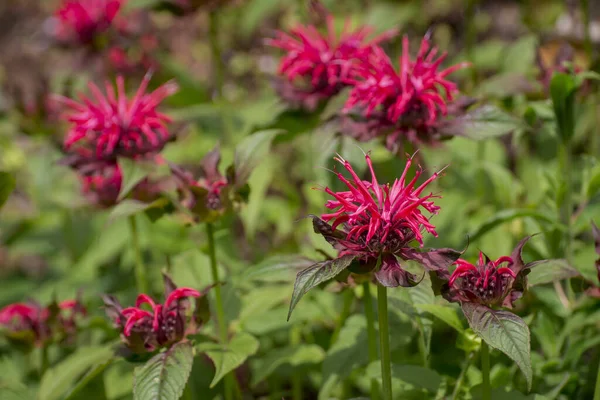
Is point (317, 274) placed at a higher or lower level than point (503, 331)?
higher

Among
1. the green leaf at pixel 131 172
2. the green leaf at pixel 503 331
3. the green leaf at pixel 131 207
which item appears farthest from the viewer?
the green leaf at pixel 131 172

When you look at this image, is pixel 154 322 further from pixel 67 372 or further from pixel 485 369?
pixel 485 369

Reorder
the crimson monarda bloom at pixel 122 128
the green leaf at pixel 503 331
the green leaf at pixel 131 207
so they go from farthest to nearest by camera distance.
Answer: the crimson monarda bloom at pixel 122 128
the green leaf at pixel 131 207
the green leaf at pixel 503 331

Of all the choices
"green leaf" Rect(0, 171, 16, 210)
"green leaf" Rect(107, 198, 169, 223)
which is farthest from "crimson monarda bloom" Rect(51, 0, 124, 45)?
"green leaf" Rect(107, 198, 169, 223)

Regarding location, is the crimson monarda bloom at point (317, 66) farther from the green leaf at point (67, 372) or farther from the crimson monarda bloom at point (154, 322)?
the green leaf at point (67, 372)

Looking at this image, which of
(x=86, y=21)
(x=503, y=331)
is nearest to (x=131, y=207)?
(x=503, y=331)

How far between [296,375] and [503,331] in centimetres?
96

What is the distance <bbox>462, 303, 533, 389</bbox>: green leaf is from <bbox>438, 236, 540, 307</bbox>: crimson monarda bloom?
27mm

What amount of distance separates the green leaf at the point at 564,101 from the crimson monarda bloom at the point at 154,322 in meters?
0.89

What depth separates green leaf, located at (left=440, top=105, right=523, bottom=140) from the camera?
1.54 meters

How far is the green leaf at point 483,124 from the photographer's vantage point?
154 centimetres

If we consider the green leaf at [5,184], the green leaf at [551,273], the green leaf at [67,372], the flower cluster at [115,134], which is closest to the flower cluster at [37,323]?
the green leaf at [67,372]

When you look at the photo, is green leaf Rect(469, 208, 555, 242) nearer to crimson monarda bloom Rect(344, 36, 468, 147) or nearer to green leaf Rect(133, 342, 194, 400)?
crimson monarda bloom Rect(344, 36, 468, 147)

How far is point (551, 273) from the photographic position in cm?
129
